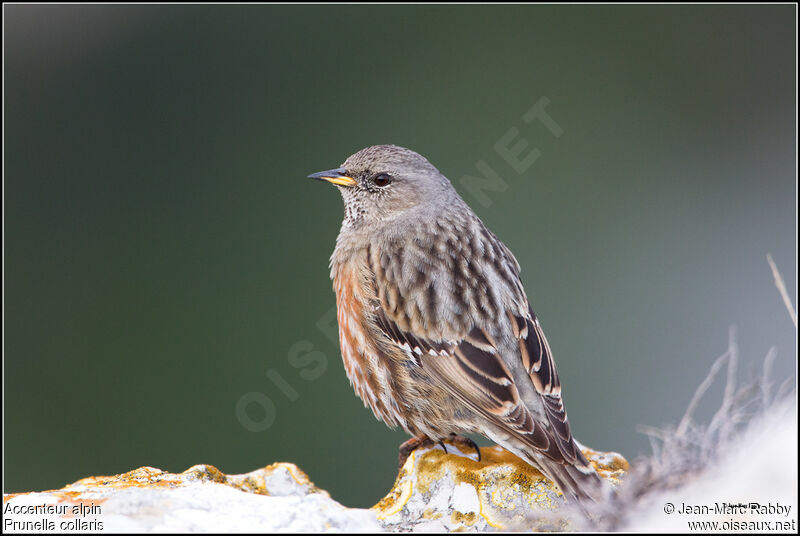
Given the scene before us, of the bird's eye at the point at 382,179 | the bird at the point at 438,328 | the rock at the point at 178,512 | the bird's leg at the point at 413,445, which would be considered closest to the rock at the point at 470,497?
the bird at the point at 438,328

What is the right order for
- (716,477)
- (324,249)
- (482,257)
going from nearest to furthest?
(716,477) → (482,257) → (324,249)

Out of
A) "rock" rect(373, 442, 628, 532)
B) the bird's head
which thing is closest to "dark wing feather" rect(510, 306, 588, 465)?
"rock" rect(373, 442, 628, 532)

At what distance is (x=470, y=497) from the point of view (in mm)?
3268

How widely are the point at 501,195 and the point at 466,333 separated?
430cm

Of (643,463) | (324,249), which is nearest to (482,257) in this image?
(643,463)

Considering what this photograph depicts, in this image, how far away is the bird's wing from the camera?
3.45 m

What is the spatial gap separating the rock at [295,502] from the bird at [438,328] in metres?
0.18

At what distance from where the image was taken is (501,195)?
8.00 metres

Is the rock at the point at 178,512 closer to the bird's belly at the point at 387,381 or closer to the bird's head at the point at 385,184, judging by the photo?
the bird's belly at the point at 387,381

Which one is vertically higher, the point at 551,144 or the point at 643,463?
the point at 551,144

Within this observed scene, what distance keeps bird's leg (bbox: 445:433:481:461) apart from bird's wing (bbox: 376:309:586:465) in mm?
303

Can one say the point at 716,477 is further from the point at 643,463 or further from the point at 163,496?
the point at 163,496

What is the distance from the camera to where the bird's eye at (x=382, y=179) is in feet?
15.7

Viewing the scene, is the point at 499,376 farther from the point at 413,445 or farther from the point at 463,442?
the point at 413,445
